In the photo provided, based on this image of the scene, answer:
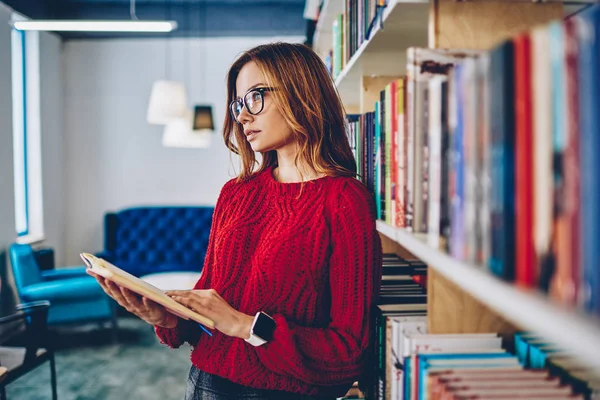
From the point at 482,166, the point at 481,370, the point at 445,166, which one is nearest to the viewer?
the point at 482,166

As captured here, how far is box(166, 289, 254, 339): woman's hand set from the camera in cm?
100

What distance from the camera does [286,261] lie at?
109cm

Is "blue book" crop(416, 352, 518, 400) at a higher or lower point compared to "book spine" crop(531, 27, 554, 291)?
lower

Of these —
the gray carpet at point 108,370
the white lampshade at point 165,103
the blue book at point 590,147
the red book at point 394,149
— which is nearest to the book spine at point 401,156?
the red book at point 394,149

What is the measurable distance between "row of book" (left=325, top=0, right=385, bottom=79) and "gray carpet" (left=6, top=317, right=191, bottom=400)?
2.29 metres

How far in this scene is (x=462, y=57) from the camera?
2.45 ft

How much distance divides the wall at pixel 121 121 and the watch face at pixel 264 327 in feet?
15.2

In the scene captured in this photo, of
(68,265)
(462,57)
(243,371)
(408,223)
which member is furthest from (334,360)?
(68,265)

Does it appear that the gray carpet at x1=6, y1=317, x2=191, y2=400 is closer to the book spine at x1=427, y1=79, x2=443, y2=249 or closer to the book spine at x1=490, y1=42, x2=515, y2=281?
the book spine at x1=427, y1=79, x2=443, y2=249

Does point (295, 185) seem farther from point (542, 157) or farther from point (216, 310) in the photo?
point (542, 157)

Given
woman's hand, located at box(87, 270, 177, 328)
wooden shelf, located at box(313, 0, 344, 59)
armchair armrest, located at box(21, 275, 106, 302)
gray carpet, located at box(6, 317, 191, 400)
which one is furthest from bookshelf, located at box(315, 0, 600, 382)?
armchair armrest, located at box(21, 275, 106, 302)

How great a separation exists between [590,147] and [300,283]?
78 centimetres

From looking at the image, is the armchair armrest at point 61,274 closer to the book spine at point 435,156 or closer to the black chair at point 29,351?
the black chair at point 29,351

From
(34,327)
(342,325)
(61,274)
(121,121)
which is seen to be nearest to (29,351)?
(34,327)
